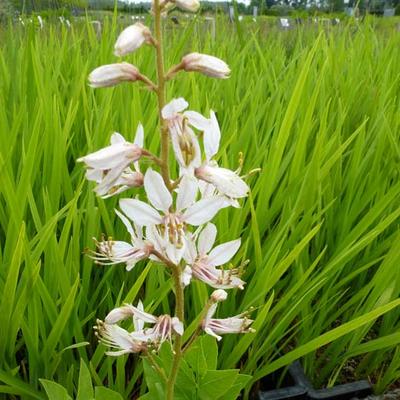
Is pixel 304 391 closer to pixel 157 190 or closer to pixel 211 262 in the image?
pixel 211 262

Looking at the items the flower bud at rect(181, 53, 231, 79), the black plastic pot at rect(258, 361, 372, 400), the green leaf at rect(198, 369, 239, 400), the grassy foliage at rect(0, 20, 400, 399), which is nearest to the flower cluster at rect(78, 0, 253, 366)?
the flower bud at rect(181, 53, 231, 79)

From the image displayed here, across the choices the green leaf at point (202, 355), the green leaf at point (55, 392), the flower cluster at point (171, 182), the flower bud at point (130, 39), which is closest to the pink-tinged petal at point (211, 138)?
the flower cluster at point (171, 182)

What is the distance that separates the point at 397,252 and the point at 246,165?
0.39m

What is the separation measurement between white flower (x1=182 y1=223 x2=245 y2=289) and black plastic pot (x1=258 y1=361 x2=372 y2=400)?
1.75ft

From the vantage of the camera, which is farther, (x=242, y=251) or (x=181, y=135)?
(x=242, y=251)

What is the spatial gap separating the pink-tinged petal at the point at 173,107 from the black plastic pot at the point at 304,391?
704 mm

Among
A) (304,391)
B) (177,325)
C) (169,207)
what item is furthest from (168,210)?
(304,391)

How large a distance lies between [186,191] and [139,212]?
0.16ft

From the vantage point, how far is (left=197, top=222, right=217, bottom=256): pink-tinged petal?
1.94 feet

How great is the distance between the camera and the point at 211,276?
587 millimetres

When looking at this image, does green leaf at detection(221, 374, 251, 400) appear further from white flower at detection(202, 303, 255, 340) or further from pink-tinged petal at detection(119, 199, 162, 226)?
pink-tinged petal at detection(119, 199, 162, 226)

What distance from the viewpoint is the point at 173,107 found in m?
0.50

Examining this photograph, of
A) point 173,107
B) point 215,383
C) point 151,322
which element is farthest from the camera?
point 215,383

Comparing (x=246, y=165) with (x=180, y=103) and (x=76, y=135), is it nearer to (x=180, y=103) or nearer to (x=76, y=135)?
(x=76, y=135)
